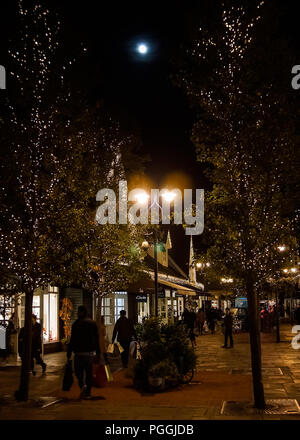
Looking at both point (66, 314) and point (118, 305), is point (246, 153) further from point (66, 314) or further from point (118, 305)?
point (118, 305)

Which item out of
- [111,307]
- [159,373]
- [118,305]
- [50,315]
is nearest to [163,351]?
[159,373]

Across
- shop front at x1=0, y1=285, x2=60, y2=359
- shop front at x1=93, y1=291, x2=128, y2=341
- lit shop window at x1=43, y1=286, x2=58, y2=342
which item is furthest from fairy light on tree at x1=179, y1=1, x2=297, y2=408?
shop front at x1=93, y1=291, x2=128, y2=341

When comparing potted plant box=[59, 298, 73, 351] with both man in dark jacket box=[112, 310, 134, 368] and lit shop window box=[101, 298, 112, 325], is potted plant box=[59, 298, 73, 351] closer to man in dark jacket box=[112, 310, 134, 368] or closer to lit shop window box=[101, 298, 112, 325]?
lit shop window box=[101, 298, 112, 325]

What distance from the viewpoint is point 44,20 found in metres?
11.7

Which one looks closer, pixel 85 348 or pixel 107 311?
pixel 85 348

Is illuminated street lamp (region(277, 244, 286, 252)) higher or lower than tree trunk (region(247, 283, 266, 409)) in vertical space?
higher

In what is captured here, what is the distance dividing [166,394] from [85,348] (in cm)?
233

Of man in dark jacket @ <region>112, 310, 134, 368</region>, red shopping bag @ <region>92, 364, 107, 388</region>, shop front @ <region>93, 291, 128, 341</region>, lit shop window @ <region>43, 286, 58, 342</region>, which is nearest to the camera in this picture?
red shopping bag @ <region>92, 364, 107, 388</region>

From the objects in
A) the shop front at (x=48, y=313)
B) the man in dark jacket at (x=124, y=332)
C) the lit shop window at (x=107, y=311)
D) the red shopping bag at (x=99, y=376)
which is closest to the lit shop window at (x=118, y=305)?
the lit shop window at (x=107, y=311)

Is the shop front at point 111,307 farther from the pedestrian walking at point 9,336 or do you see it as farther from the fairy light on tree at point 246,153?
the fairy light on tree at point 246,153

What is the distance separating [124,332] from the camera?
15281 millimetres

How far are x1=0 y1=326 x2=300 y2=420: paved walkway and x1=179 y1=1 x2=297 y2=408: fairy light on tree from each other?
1.49 meters

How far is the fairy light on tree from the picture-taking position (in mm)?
10000
